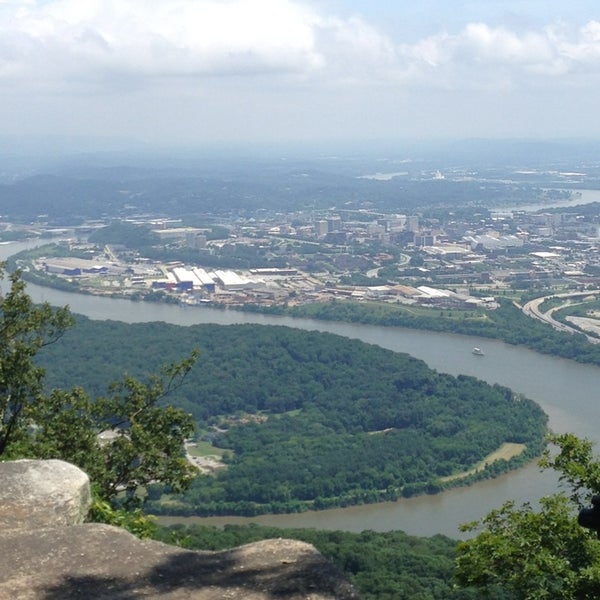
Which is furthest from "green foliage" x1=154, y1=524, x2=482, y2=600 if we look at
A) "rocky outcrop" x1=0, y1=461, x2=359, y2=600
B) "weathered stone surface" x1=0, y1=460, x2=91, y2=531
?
"rocky outcrop" x1=0, y1=461, x2=359, y2=600

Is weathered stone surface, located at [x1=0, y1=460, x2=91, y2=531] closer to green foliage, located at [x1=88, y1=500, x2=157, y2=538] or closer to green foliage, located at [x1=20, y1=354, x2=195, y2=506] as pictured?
green foliage, located at [x1=88, y1=500, x2=157, y2=538]

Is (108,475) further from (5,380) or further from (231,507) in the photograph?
(231,507)

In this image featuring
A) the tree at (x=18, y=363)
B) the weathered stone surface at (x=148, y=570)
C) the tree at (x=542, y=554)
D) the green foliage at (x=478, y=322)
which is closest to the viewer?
the weathered stone surface at (x=148, y=570)

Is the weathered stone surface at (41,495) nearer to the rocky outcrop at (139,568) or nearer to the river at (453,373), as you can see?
the rocky outcrop at (139,568)

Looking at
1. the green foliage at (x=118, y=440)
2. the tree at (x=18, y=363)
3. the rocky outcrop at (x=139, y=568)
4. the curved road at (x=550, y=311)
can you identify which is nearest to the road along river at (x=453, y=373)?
the curved road at (x=550, y=311)

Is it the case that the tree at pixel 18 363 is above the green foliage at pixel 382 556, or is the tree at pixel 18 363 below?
above

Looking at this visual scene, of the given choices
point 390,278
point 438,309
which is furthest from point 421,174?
point 438,309

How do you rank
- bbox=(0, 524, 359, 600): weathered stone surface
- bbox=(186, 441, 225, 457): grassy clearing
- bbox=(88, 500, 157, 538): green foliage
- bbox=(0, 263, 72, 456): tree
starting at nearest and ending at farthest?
bbox=(0, 524, 359, 600): weathered stone surface → bbox=(88, 500, 157, 538): green foliage → bbox=(0, 263, 72, 456): tree → bbox=(186, 441, 225, 457): grassy clearing
